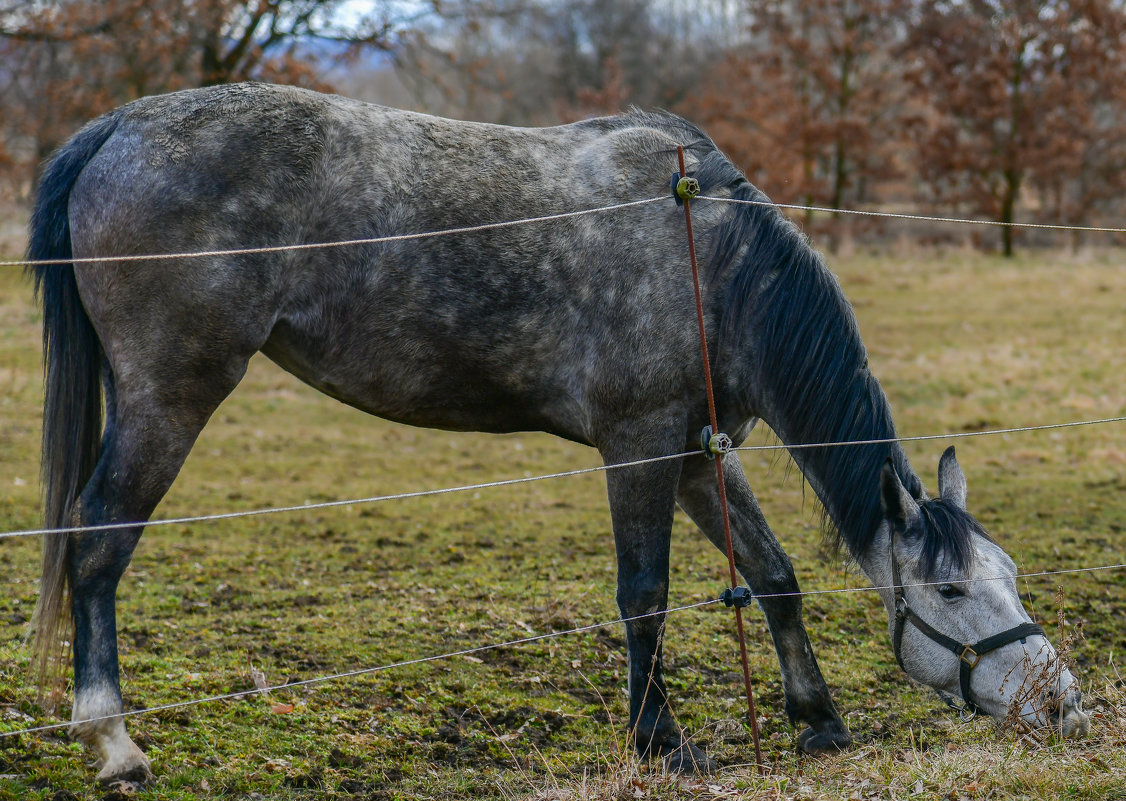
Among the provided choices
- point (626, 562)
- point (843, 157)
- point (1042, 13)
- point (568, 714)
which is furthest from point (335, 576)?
point (1042, 13)

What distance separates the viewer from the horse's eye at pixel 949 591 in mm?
3518

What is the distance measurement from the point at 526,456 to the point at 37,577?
4.72 m

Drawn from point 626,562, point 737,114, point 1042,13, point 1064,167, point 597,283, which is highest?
point 1042,13

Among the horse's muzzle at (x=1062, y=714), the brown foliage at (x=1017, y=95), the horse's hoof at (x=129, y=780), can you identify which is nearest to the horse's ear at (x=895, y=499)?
the horse's muzzle at (x=1062, y=714)

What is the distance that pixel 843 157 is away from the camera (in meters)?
24.0

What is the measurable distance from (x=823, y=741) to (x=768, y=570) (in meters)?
0.68

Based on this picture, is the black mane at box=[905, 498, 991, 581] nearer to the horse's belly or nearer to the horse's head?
the horse's head

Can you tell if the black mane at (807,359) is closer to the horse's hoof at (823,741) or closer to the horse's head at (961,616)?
the horse's head at (961,616)

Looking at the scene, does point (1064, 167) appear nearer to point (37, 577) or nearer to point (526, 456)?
point (526, 456)

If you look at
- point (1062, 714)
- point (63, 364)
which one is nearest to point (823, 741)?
point (1062, 714)

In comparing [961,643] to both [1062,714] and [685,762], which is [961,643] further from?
[685,762]

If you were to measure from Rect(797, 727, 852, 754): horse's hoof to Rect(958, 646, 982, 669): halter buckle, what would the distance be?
0.61 metres

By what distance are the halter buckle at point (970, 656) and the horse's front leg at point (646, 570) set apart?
3.22 feet

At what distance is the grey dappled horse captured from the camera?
11.0 ft
